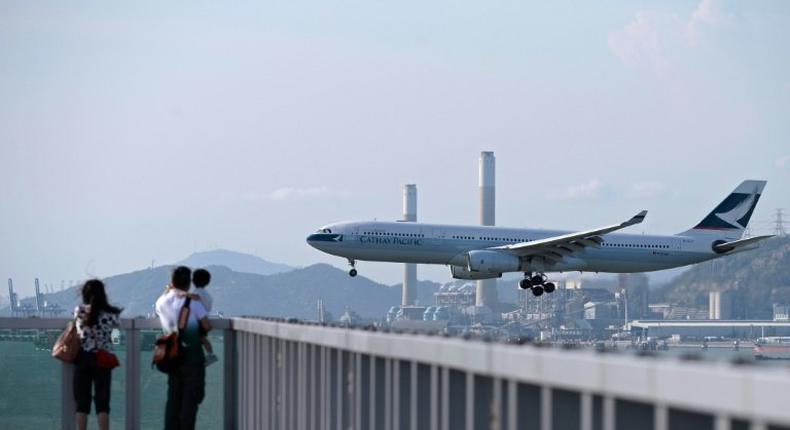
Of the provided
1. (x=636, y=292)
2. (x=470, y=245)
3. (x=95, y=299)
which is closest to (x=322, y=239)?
(x=470, y=245)

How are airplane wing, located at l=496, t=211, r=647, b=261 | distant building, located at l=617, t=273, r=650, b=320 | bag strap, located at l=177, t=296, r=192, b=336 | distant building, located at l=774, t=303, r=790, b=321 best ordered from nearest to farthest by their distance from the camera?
bag strap, located at l=177, t=296, r=192, b=336
airplane wing, located at l=496, t=211, r=647, b=261
distant building, located at l=617, t=273, r=650, b=320
distant building, located at l=774, t=303, r=790, b=321

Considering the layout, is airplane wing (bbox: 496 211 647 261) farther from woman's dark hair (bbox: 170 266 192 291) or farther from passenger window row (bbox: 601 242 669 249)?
woman's dark hair (bbox: 170 266 192 291)

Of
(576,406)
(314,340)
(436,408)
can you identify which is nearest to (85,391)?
(314,340)

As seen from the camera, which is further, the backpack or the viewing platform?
the backpack

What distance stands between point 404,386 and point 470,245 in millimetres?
65538

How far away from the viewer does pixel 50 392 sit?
16.6 metres

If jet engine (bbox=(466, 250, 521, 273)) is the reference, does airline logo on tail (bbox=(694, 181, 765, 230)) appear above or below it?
above

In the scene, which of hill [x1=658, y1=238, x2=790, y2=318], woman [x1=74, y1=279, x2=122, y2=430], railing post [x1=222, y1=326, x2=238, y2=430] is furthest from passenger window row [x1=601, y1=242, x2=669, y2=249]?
woman [x1=74, y1=279, x2=122, y2=430]

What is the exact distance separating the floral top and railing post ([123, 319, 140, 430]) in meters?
1.06

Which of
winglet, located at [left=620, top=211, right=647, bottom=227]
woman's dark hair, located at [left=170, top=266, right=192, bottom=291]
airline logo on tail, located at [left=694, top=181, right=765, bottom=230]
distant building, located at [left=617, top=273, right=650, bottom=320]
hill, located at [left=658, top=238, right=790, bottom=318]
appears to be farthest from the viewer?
hill, located at [left=658, top=238, right=790, bottom=318]

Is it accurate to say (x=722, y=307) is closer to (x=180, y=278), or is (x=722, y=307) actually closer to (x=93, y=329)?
(x=93, y=329)

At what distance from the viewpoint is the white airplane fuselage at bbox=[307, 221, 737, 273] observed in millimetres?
72688

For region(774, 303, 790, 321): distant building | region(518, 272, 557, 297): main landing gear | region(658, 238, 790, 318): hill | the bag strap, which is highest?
the bag strap

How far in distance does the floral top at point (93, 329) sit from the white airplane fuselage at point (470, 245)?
56547 millimetres
